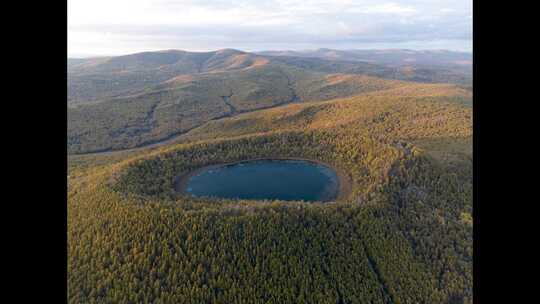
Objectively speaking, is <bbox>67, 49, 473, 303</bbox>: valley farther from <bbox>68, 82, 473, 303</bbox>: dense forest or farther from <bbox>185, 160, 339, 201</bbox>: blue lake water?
<bbox>185, 160, 339, 201</bbox>: blue lake water

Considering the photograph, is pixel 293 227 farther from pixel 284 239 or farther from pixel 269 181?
pixel 269 181

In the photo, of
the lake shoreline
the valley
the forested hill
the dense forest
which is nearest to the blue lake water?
the lake shoreline

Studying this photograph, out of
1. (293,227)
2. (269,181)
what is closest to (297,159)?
(269,181)
